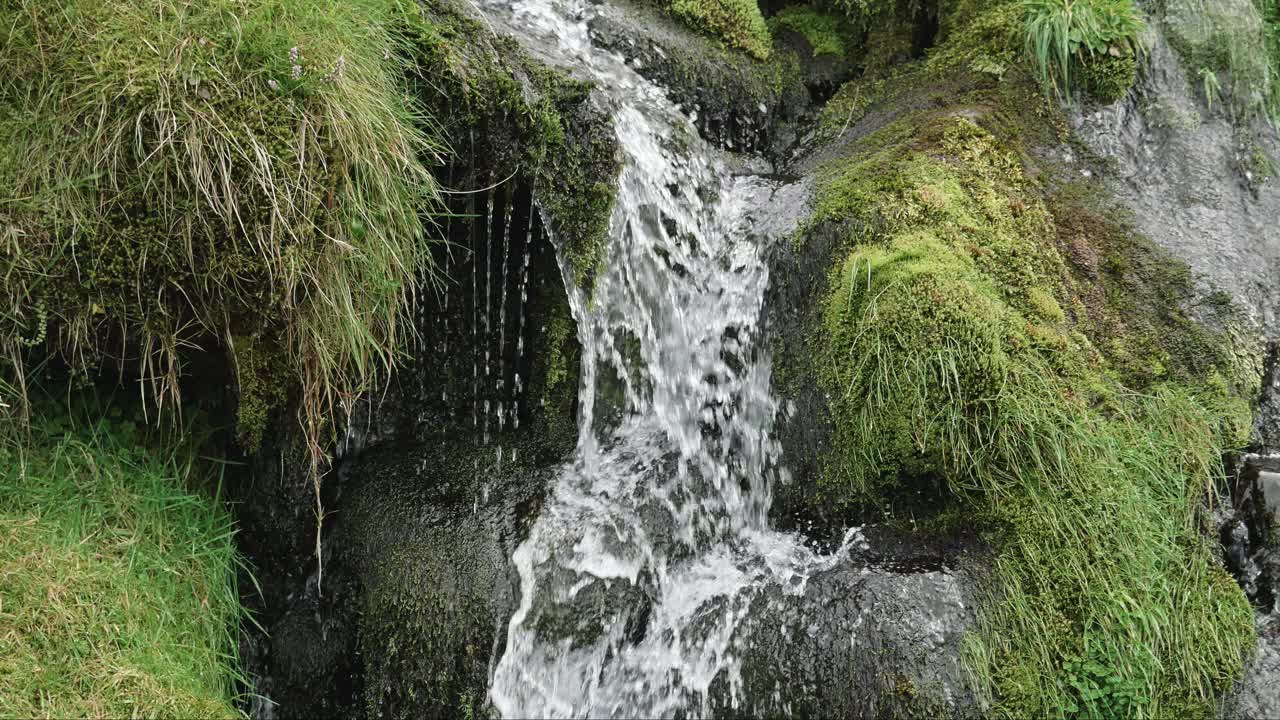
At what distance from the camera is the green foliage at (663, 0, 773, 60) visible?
506cm

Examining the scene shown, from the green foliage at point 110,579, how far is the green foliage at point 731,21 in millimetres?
3376

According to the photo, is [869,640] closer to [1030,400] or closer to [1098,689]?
[1098,689]

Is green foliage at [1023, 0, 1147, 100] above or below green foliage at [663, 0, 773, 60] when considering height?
above

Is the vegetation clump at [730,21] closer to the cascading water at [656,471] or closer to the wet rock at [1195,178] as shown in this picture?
the cascading water at [656,471]

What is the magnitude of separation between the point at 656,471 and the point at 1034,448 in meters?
1.43

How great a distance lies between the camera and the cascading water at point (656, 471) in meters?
3.26

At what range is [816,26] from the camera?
5480 mm

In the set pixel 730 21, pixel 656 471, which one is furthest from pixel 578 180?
pixel 730 21

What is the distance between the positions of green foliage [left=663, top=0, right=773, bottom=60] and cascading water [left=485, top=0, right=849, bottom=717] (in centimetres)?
91

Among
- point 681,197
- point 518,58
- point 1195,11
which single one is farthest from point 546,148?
point 1195,11

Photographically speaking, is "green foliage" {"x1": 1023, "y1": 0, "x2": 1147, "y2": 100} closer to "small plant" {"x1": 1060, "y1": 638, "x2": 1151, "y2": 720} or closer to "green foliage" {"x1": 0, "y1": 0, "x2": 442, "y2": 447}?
"small plant" {"x1": 1060, "y1": 638, "x2": 1151, "y2": 720}

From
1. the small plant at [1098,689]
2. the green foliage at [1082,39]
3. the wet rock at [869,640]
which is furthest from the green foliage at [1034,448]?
the green foliage at [1082,39]

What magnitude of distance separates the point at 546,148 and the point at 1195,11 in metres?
3.57

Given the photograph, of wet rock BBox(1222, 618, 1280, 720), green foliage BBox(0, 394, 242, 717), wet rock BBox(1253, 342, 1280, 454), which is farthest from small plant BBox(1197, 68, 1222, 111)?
green foliage BBox(0, 394, 242, 717)
